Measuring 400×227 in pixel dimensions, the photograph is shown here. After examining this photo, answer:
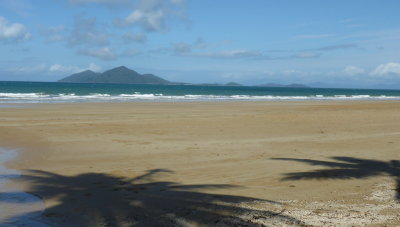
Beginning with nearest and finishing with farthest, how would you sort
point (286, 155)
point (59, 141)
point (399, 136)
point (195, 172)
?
point (195, 172), point (286, 155), point (59, 141), point (399, 136)

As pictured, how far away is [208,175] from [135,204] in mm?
2534

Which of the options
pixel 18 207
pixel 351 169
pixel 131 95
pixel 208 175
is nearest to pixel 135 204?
pixel 18 207

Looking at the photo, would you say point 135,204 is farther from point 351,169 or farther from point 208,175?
point 351,169

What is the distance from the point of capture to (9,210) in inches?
243

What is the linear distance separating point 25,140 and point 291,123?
11235 millimetres

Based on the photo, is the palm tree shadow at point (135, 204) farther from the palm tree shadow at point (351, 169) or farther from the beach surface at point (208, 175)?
the palm tree shadow at point (351, 169)

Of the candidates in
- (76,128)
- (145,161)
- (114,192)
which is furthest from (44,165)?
(76,128)

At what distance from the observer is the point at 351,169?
927 centimetres

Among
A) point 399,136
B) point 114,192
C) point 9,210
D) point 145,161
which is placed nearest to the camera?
point 9,210

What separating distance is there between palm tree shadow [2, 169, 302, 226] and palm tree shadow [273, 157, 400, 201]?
1.96 meters

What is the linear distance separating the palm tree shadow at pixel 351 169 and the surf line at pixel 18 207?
4.56 m

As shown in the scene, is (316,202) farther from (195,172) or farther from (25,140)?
(25,140)

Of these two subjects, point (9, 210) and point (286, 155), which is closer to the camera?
point (9, 210)

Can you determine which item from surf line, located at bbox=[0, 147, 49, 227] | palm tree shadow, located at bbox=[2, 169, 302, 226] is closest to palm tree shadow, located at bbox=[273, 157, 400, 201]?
palm tree shadow, located at bbox=[2, 169, 302, 226]
